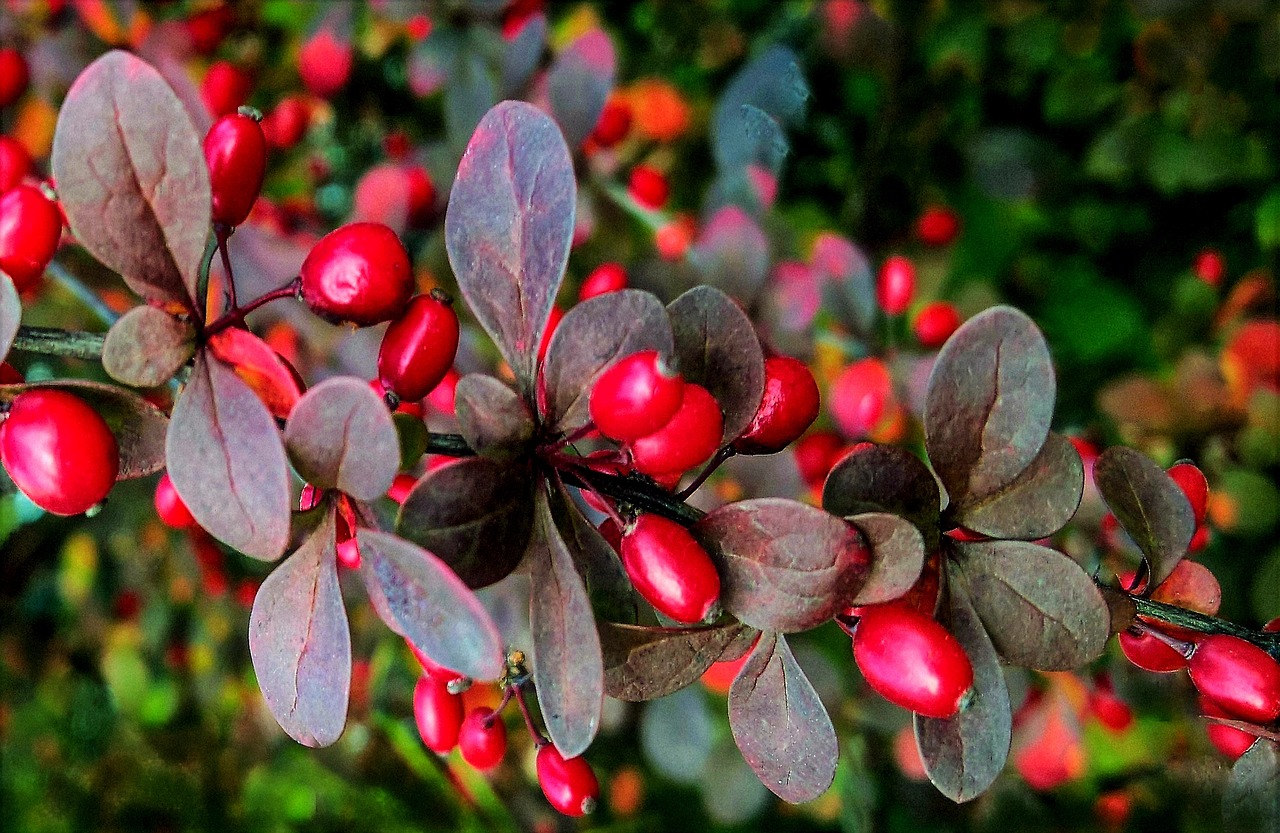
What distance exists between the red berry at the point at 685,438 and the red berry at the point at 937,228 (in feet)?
4.48

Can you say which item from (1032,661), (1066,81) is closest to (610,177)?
(1066,81)

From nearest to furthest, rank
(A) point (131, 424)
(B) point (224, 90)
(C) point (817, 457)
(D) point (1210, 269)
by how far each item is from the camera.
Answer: (A) point (131, 424) → (C) point (817, 457) → (B) point (224, 90) → (D) point (1210, 269)

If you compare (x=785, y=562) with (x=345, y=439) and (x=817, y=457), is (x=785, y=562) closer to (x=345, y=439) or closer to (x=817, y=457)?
(x=345, y=439)

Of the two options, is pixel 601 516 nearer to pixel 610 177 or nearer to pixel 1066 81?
pixel 610 177

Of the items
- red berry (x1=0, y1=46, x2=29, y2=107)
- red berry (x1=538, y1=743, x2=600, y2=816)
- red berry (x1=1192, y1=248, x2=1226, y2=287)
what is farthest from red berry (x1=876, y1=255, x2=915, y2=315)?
red berry (x1=0, y1=46, x2=29, y2=107)

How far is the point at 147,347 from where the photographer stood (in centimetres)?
50

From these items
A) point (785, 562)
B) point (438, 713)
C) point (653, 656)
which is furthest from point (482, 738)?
point (785, 562)

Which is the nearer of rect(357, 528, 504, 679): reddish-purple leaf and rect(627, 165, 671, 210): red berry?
rect(357, 528, 504, 679): reddish-purple leaf

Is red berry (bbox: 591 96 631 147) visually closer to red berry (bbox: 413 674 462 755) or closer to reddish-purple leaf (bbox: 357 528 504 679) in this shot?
red berry (bbox: 413 674 462 755)

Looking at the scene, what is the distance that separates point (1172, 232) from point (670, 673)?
1.85m

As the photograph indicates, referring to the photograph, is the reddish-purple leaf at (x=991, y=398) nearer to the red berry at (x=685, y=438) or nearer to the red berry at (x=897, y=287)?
the red berry at (x=685, y=438)

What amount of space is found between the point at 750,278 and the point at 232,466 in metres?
0.78

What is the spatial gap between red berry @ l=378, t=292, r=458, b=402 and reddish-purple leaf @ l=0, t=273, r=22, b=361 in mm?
185

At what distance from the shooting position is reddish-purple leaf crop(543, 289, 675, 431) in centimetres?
50
